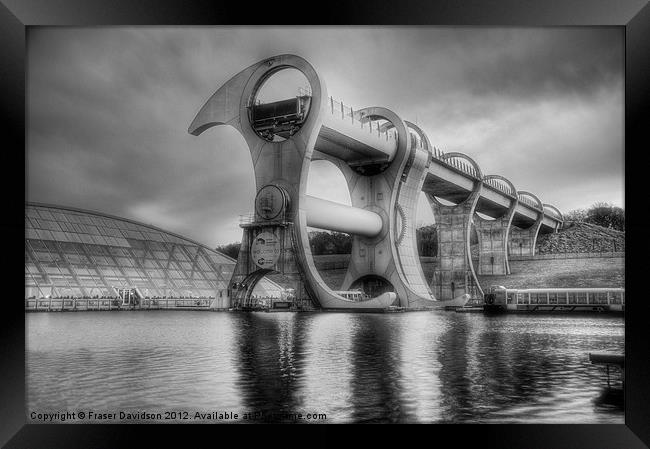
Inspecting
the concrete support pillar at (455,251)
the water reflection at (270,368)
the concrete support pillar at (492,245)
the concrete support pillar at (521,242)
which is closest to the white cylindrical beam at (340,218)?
the concrete support pillar at (455,251)

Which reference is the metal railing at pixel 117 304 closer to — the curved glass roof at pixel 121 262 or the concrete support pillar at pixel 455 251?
the curved glass roof at pixel 121 262

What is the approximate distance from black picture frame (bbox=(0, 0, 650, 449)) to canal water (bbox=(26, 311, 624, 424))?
255 millimetres

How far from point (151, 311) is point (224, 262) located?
244 cm

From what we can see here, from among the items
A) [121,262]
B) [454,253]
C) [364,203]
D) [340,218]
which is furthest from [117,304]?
[454,253]

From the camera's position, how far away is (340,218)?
19.0 metres

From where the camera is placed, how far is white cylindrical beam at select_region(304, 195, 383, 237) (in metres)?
17.4

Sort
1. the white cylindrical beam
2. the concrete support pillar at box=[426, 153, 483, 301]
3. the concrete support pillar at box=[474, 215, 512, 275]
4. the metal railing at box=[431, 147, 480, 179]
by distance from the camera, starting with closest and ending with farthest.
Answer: the white cylindrical beam, the metal railing at box=[431, 147, 480, 179], the concrete support pillar at box=[426, 153, 483, 301], the concrete support pillar at box=[474, 215, 512, 275]

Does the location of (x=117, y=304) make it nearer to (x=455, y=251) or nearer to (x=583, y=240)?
(x=583, y=240)

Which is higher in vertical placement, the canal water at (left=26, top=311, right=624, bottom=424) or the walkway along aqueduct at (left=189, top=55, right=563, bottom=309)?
the walkway along aqueduct at (left=189, top=55, right=563, bottom=309)

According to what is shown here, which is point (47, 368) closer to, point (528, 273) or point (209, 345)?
point (209, 345)

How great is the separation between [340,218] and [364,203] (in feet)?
9.39

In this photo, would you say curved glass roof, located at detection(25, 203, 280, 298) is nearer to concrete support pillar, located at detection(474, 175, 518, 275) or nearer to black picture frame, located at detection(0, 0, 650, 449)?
black picture frame, located at detection(0, 0, 650, 449)

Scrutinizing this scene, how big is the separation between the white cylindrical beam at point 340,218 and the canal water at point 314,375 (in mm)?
5456

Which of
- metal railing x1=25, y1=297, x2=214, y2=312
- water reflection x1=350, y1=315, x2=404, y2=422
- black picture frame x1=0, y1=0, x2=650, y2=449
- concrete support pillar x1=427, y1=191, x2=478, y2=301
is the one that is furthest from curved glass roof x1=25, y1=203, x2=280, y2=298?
concrete support pillar x1=427, y1=191, x2=478, y2=301
